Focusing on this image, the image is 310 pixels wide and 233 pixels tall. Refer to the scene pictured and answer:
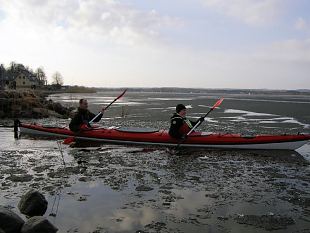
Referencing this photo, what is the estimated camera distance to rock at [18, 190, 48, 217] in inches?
252

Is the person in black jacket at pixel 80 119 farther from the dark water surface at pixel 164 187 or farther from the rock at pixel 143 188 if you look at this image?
the rock at pixel 143 188

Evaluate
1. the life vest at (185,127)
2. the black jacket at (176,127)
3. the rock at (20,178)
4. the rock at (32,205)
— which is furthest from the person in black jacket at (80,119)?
the rock at (32,205)

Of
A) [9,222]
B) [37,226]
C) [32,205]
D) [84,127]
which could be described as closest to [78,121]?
[84,127]

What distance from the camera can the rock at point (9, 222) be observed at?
5355 mm

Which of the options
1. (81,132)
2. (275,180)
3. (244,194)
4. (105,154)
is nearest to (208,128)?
(81,132)

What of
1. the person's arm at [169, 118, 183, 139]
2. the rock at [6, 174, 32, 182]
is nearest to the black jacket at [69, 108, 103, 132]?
the person's arm at [169, 118, 183, 139]

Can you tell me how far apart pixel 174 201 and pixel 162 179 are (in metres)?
1.56

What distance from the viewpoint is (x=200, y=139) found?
12.9m

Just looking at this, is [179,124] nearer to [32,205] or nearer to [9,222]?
[32,205]

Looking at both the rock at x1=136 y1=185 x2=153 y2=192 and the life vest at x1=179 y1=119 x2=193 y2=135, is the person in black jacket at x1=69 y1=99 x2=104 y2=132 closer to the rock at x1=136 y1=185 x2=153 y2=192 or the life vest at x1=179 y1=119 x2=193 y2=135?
the life vest at x1=179 y1=119 x2=193 y2=135

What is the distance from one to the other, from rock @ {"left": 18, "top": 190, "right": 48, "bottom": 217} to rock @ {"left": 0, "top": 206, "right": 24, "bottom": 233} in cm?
83

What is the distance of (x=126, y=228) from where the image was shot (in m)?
5.90

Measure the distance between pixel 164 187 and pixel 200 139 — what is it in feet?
16.3

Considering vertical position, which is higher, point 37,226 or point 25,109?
point 25,109
